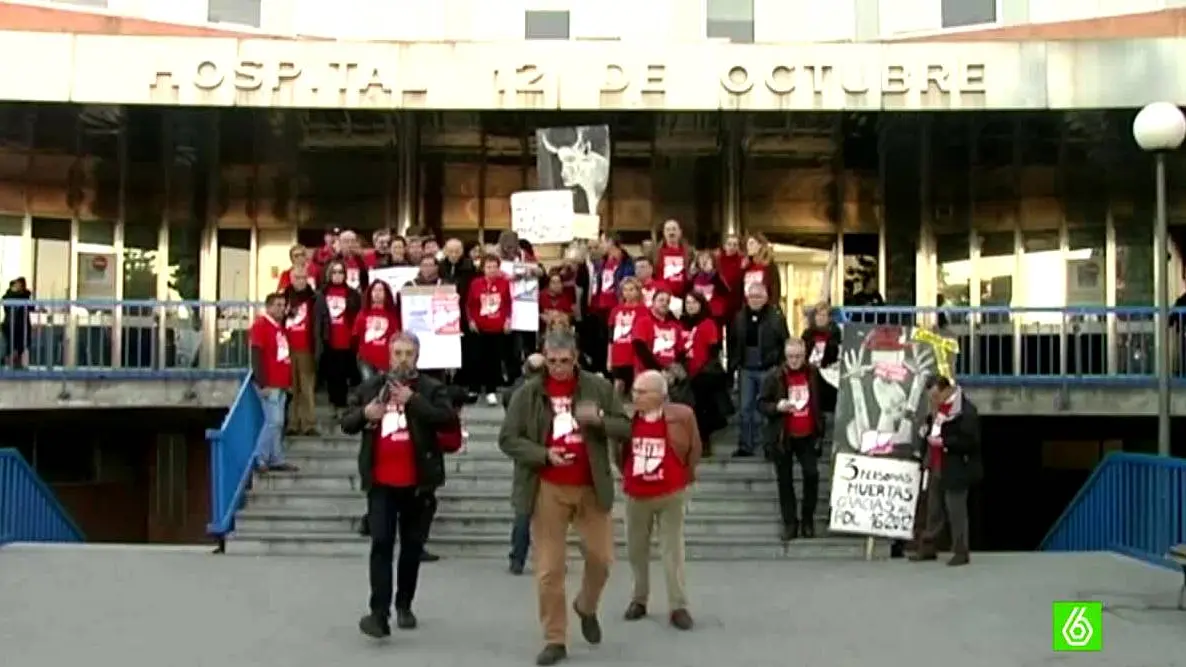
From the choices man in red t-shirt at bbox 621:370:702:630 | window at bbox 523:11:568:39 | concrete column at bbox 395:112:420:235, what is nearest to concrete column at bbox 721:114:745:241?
window at bbox 523:11:568:39

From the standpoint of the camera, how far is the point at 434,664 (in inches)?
321

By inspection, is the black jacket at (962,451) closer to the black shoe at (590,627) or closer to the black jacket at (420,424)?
the black shoe at (590,627)

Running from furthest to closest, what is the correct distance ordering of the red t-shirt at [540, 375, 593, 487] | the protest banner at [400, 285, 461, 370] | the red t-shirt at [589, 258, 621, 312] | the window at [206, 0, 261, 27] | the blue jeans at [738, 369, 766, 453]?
the window at [206, 0, 261, 27], the red t-shirt at [589, 258, 621, 312], the protest banner at [400, 285, 461, 370], the blue jeans at [738, 369, 766, 453], the red t-shirt at [540, 375, 593, 487]

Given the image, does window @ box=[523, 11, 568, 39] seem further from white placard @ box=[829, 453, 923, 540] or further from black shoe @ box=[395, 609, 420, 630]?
black shoe @ box=[395, 609, 420, 630]

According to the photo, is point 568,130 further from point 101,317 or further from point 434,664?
point 434,664

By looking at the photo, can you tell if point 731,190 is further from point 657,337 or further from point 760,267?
point 657,337

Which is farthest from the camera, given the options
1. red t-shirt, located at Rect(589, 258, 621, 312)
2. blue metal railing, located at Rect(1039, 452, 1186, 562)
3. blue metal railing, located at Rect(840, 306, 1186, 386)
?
blue metal railing, located at Rect(840, 306, 1186, 386)

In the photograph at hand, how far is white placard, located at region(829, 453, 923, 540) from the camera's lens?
12.4 meters

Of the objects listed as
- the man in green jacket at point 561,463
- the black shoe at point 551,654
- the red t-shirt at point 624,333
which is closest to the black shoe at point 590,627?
the man in green jacket at point 561,463

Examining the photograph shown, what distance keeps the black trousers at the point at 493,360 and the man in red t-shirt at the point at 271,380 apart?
6.81 ft

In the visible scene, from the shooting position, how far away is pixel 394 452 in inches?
338

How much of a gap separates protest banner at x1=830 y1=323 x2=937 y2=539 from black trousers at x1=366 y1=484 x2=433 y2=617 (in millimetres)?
4871

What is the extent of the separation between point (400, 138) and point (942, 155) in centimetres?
787

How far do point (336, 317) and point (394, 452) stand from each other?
5743mm
